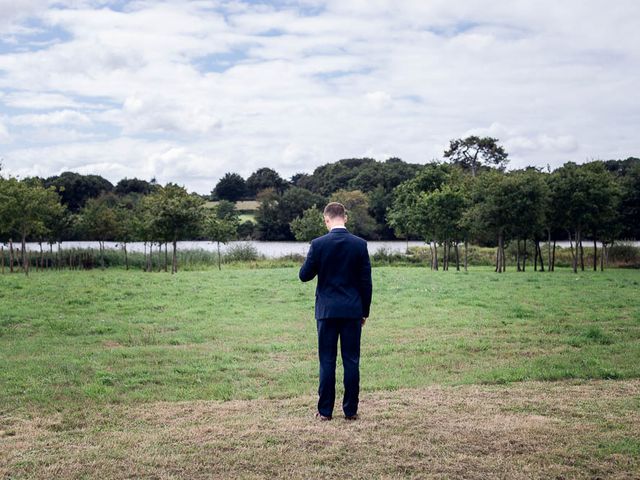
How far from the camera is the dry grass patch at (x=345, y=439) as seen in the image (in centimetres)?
593

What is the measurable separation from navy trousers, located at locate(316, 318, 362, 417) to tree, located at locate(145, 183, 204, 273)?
39.6 m

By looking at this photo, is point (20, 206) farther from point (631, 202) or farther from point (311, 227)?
point (631, 202)

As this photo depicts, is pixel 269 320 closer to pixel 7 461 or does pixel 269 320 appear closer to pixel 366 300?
pixel 366 300

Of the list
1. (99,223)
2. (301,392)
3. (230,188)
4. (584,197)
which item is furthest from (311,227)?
(230,188)

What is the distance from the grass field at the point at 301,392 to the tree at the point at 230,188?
10965 centimetres

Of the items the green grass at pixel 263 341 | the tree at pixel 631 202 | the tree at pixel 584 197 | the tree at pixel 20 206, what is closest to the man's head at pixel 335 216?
the green grass at pixel 263 341

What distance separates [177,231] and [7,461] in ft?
137

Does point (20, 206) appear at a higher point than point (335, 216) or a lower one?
higher

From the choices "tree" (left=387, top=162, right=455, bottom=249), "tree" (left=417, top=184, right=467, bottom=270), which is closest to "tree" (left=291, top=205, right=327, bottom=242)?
"tree" (left=387, top=162, right=455, bottom=249)

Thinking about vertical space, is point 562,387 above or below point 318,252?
below

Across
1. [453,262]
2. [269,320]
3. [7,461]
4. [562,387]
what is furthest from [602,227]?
[7,461]

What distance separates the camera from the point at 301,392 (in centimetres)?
962

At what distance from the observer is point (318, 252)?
305 inches

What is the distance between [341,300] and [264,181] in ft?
415
